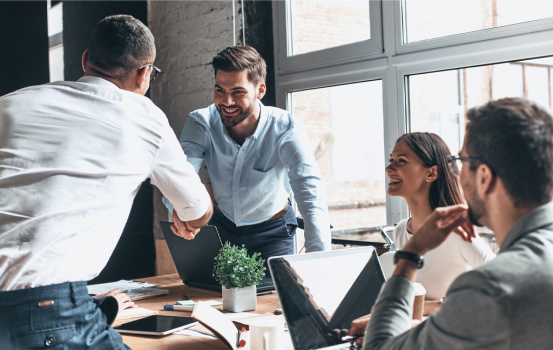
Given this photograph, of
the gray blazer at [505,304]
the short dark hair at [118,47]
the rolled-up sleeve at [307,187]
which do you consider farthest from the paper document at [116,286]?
the gray blazer at [505,304]

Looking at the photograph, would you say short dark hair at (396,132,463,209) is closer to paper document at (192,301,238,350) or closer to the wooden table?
the wooden table

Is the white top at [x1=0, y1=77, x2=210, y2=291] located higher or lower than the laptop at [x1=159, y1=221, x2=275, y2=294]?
higher

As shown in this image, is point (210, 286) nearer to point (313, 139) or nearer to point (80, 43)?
point (313, 139)

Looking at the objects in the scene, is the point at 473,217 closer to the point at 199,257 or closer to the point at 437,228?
the point at 437,228

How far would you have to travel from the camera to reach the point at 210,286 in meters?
2.03

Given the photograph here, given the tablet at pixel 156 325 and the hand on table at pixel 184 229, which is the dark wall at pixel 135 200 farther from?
the tablet at pixel 156 325

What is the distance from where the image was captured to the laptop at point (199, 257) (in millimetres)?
1943

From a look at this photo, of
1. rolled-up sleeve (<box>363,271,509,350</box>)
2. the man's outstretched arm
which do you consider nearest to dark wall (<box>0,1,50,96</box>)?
the man's outstretched arm

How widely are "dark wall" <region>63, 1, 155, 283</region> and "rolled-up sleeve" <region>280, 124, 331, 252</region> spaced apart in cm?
174

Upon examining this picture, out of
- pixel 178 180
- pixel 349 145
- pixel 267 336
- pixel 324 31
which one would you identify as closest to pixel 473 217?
pixel 267 336

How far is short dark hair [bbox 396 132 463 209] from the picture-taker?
1887 mm

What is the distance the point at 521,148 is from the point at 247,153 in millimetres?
1669

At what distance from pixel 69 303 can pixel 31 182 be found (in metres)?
0.29

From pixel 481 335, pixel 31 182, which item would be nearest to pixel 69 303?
pixel 31 182
